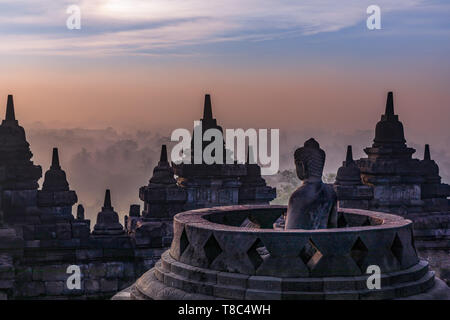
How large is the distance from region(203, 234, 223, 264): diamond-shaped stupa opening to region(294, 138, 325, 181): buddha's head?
1700mm

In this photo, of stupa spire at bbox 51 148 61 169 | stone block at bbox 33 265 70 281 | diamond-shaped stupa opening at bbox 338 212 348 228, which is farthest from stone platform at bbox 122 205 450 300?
stupa spire at bbox 51 148 61 169

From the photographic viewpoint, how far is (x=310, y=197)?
11.1 m

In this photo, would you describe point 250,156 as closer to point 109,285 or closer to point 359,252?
point 109,285

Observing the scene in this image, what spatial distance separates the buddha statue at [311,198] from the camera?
36.3 feet

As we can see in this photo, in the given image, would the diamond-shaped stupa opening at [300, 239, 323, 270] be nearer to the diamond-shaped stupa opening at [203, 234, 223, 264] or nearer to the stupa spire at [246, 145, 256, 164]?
the diamond-shaped stupa opening at [203, 234, 223, 264]

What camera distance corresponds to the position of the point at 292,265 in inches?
386

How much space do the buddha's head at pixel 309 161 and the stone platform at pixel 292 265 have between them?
1.18 meters

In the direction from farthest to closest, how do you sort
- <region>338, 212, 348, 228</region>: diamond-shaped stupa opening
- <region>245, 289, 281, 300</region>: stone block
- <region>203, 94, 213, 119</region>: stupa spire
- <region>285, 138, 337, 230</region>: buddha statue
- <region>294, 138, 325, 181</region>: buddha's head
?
<region>203, 94, 213, 119</region>: stupa spire → <region>338, 212, 348, 228</region>: diamond-shaped stupa opening → <region>294, 138, 325, 181</region>: buddha's head → <region>285, 138, 337, 230</region>: buddha statue → <region>245, 289, 281, 300</region>: stone block

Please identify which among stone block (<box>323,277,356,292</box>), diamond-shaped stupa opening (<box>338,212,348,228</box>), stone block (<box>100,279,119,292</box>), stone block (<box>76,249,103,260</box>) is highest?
diamond-shaped stupa opening (<box>338,212,348,228</box>)

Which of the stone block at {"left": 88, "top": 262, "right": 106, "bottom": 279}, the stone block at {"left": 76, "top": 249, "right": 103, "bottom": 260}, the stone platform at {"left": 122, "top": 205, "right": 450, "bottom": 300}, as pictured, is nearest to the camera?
the stone platform at {"left": 122, "top": 205, "right": 450, "bottom": 300}

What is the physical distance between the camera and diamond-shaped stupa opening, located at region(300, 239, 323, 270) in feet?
32.3

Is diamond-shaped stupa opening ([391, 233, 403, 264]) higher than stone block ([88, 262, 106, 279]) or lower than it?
higher

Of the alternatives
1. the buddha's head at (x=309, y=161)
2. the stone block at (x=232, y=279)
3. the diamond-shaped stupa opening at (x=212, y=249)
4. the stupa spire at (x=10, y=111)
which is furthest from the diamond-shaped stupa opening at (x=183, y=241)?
the stupa spire at (x=10, y=111)

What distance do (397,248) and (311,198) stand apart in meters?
1.37
